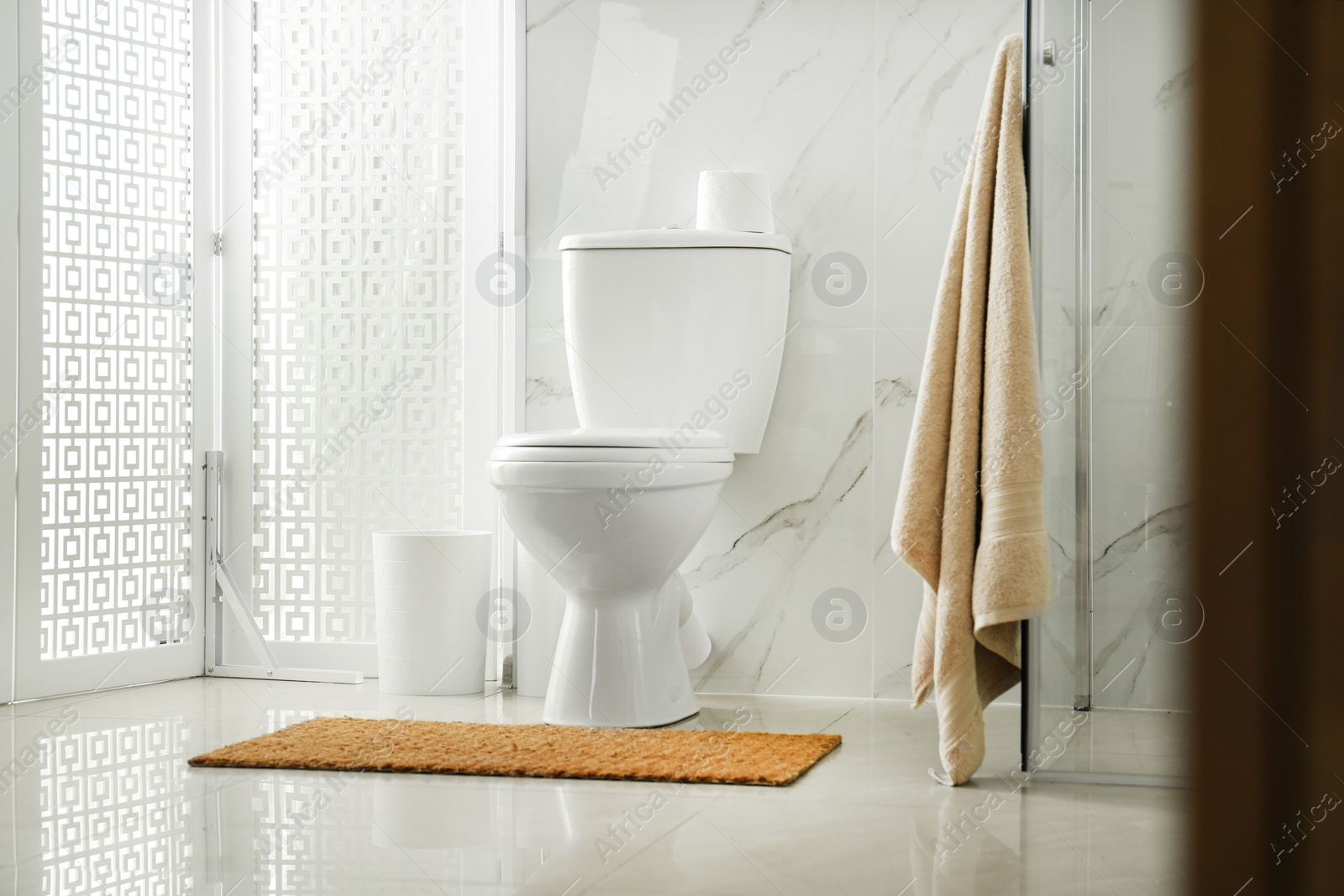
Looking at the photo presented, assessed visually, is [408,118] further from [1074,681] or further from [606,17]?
[1074,681]

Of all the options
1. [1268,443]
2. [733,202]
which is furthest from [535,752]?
[1268,443]

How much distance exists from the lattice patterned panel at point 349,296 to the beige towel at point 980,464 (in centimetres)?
119

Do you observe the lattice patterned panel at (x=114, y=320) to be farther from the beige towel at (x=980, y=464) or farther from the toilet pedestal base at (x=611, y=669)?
the beige towel at (x=980, y=464)

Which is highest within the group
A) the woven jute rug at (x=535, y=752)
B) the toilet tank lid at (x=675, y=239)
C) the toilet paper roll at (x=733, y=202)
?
the toilet paper roll at (x=733, y=202)

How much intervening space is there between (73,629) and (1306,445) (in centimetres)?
251

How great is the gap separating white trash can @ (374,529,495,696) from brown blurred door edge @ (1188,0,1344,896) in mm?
2119

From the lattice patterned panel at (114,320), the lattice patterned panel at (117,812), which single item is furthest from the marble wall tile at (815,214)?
the lattice patterned panel at (117,812)

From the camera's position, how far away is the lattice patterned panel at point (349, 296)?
2.53m

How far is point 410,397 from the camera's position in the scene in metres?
2.54

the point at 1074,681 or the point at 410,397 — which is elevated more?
the point at 410,397

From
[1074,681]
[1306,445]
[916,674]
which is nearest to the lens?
[1306,445]

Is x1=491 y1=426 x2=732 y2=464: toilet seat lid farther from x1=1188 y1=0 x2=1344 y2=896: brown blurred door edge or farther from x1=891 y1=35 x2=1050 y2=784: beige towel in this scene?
x1=1188 y1=0 x2=1344 y2=896: brown blurred door edge

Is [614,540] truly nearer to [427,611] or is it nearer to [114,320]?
[427,611]

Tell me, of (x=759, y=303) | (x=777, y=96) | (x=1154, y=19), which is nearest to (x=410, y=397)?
(x=759, y=303)
